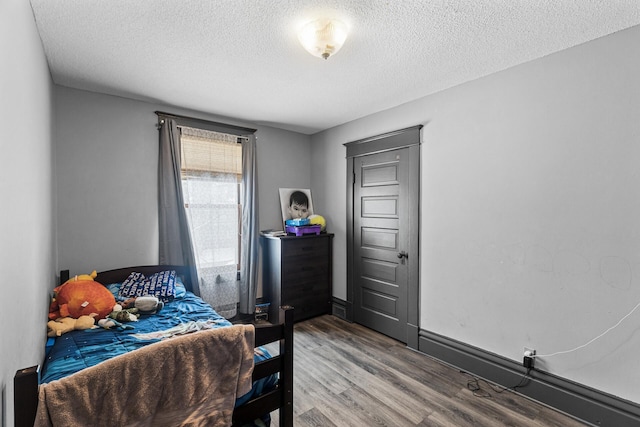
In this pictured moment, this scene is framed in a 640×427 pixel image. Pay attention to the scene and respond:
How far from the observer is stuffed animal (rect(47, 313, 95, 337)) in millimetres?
1978

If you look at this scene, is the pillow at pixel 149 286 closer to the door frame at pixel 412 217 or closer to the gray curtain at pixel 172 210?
the gray curtain at pixel 172 210

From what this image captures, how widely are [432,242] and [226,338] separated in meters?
2.26

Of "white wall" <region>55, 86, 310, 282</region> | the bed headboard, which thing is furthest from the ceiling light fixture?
the bed headboard

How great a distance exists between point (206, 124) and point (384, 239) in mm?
2393

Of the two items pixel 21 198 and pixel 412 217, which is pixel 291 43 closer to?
pixel 21 198

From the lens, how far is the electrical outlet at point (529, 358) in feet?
7.45

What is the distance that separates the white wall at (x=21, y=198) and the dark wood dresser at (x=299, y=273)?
6.92ft

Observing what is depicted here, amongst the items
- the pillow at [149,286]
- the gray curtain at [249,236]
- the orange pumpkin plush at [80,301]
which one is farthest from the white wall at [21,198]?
the gray curtain at [249,236]

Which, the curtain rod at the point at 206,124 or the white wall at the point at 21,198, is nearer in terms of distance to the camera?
the white wall at the point at 21,198

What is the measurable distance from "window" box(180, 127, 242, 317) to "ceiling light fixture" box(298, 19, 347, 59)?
202 cm

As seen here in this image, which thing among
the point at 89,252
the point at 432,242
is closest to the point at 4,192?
the point at 89,252

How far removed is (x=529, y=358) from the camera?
89.6 inches

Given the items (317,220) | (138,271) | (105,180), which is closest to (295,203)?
(317,220)

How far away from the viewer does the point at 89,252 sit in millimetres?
2834
